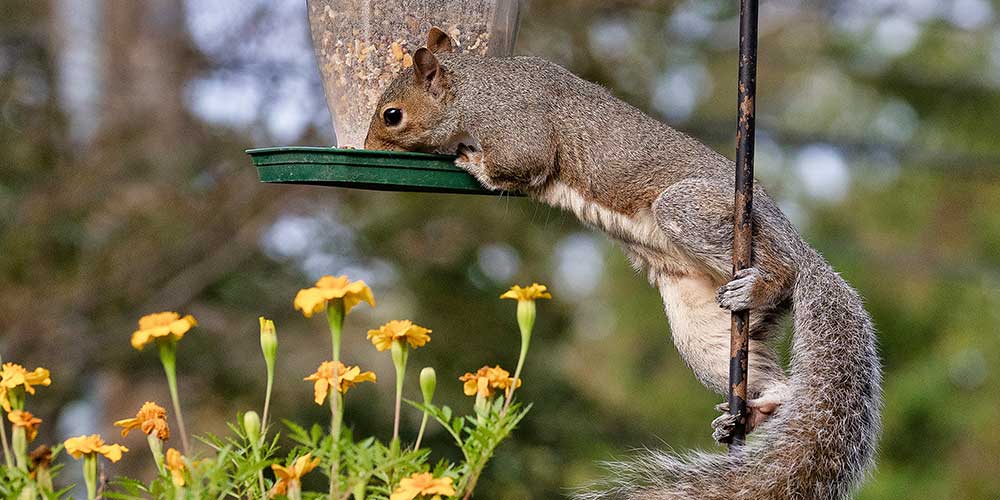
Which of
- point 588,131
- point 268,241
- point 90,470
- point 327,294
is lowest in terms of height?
point 268,241

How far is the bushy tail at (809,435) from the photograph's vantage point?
156 cm

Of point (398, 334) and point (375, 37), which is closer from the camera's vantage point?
point (398, 334)

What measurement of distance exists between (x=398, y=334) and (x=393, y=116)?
1.03m

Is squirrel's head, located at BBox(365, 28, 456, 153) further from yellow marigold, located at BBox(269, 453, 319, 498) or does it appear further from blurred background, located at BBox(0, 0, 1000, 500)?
blurred background, located at BBox(0, 0, 1000, 500)

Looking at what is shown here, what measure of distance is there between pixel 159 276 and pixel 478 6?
7.85 feet

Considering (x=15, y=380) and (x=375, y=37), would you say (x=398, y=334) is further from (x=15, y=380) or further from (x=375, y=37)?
(x=375, y=37)

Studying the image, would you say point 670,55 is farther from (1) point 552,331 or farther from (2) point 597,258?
(2) point 597,258

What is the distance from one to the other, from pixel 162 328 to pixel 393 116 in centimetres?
104

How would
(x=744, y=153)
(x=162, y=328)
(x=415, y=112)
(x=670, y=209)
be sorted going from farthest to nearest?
(x=415, y=112)
(x=670, y=209)
(x=744, y=153)
(x=162, y=328)

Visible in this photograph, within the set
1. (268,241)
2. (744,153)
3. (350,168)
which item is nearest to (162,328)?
(350,168)

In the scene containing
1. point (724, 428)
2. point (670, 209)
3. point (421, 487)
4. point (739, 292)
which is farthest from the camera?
point (670, 209)

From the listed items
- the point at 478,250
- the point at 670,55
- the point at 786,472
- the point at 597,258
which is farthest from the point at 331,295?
the point at 597,258

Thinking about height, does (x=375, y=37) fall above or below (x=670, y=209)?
above

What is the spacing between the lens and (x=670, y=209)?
2139 mm
